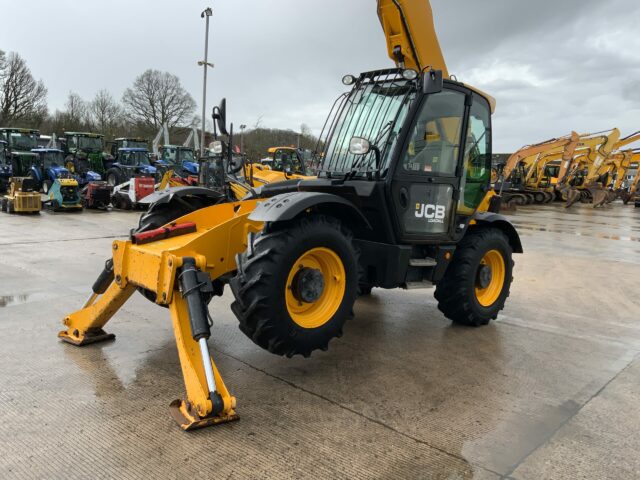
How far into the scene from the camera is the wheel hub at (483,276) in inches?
208

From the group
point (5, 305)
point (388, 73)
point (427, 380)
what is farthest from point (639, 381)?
point (5, 305)

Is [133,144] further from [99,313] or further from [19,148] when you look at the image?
[99,313]

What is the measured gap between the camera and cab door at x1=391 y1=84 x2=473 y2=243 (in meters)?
4.38

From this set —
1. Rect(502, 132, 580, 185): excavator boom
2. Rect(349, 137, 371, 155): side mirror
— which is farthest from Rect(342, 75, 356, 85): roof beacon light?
Rect(502, 132, 580, 185): excavator boom

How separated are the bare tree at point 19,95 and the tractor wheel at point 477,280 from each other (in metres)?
42.2

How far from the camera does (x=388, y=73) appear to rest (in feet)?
15.5

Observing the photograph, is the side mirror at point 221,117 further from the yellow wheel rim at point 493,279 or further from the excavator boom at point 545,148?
the excavator boom at point 545,148

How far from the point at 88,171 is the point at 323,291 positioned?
18.6 meters

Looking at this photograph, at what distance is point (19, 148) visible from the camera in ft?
70.3

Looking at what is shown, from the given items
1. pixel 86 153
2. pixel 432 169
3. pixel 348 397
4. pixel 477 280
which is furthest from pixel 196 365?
pixel 86 153

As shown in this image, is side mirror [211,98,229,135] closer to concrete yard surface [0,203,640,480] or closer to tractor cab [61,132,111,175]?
concrete yard surface [0,203,640,480]

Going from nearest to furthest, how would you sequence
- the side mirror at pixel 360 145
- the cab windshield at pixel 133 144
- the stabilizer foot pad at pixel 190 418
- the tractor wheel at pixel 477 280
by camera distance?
Answer: the stabilizer foot pad at pixel 190 418, the side mirror at pixel 360 145, the tractor wheel at pixel 477 280, the cab windshield at pixel 133 144

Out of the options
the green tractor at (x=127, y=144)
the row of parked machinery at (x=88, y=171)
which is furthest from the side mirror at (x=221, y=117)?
the green tractor at (x=127, y=144)

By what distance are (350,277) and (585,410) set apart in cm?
185
